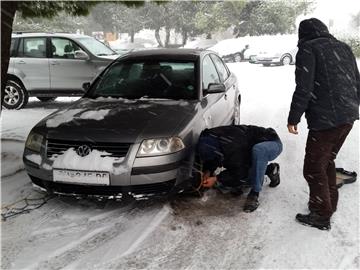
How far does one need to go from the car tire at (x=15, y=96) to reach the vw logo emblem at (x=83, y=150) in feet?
20.2

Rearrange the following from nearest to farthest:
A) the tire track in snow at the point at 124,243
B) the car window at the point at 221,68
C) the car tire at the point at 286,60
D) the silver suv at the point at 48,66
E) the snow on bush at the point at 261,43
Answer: the tire track in snow at the point at 124,243 → the car window at the point at 221,68 → the silver suv at the point at 48,66 → the car tire at the point at 286,60 → the snow on bush at the point at 261,43

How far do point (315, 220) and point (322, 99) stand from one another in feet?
3.48

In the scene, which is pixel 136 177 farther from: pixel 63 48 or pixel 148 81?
pixel 63 48

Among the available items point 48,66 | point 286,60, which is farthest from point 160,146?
point 286,60

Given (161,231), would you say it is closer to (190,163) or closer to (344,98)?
(190,163)

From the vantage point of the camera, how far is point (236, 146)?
426cm

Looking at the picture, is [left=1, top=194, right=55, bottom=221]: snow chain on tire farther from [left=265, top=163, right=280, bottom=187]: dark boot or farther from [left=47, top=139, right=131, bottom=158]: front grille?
[left=265, top=163, right=280, bottom=187]: dark boot

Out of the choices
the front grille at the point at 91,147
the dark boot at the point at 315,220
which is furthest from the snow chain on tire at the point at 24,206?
the dark boot at the point at 315,220

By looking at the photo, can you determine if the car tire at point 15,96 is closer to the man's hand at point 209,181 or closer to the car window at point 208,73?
the car window at point 208,73

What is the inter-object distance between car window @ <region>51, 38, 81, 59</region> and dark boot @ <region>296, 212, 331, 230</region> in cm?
704

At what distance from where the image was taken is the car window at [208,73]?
214 inches

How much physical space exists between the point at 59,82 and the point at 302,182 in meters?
6.36

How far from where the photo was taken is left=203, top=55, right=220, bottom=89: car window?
17.9ft

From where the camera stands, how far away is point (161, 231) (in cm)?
383
